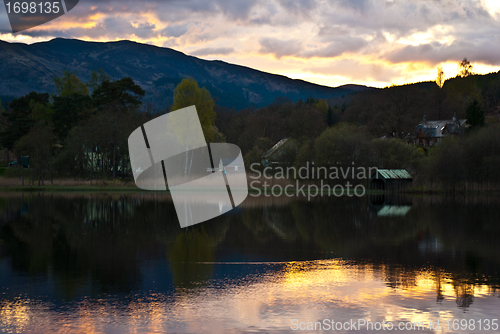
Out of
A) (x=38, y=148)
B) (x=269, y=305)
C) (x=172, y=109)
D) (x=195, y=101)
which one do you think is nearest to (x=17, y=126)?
(x=38, y=148)

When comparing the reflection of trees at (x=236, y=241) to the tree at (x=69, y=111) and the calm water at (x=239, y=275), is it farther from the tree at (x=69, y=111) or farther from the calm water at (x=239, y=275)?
the tree at (x=69, y=111)

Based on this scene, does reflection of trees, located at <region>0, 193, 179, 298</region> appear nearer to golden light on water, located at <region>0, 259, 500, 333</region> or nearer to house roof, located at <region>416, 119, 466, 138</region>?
golden light on water, located at <region>0, 259, 500, 333</region>

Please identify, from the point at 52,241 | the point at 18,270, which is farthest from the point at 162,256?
the point at 52,241

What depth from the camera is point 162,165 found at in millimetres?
69000

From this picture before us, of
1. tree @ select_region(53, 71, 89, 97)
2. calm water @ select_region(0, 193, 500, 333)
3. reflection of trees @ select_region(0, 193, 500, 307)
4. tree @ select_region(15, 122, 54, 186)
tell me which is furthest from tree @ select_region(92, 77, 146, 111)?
calm water @ select_region(0, 193, 500, 333)

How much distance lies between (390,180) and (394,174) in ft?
4.50

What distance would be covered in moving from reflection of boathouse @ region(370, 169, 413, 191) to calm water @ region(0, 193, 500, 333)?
30660 mm

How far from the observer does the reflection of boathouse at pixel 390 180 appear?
58.3 metres

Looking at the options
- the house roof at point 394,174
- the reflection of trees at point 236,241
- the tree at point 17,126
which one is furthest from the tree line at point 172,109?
the reflection of trees at point 236,241

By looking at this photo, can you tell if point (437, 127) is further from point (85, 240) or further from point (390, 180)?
point (85, 240)

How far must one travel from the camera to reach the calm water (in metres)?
10.5

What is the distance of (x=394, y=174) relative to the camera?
59406mm

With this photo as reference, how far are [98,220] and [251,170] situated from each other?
40.3 m

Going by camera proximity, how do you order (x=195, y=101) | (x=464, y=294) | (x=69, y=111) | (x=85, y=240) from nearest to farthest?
(x=464, y=294)
(x=85, y=240)
(x=195, y=101)
(x=69, y=111)
